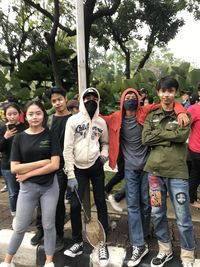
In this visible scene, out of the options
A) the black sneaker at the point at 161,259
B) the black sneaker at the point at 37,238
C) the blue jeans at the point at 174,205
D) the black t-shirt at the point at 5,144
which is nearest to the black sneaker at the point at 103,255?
the black sneaker at the point at 161,259

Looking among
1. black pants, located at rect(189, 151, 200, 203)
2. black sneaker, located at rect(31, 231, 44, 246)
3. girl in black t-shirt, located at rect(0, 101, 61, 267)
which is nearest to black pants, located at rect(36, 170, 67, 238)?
black sneaker, located at rect(31, 231, 44, 246)

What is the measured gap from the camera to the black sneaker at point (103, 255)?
12.2 ft

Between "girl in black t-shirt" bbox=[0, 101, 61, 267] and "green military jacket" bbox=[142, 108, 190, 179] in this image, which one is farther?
"girl in black t-shirt" bbox=[0, 101, 61, 267]

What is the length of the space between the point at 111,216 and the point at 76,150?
1.51 meters

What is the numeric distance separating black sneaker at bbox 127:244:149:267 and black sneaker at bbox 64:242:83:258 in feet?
1.94

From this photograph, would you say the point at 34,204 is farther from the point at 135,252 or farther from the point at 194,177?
the point at 194,177

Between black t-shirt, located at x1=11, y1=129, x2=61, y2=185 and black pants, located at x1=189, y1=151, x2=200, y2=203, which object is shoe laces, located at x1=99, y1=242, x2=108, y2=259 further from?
black pants, located at x1=189, y1=151, x2=200, y2=203

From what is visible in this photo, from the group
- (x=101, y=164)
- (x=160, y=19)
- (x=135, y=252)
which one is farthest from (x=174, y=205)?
(x=160, y=19)

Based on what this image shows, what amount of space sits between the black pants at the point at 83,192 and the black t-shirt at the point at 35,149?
15.8 inches

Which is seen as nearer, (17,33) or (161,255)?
(161,255)

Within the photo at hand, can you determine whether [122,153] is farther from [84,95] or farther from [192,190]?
[192,190]

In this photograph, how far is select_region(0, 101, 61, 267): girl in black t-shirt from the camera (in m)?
3.48

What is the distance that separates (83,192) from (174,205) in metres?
→ 1.03

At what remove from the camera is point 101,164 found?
3934 millimetres
